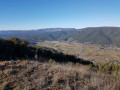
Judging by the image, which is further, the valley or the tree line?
the valley

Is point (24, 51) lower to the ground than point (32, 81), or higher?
lower

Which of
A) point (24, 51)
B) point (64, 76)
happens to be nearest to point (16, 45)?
point (24, 51)

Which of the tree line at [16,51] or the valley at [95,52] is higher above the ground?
the tree line at [16,51]

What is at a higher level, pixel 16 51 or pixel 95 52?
pixel 16 51

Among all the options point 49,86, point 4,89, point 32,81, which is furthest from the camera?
point 32,81

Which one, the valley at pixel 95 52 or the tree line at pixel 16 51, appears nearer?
the tree line at pixel 16 51

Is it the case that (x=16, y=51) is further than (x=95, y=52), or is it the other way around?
(x=95, y=52)

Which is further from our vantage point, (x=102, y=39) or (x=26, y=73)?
(x=102, y=39)

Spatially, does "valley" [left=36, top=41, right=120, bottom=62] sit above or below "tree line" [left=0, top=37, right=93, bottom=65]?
below

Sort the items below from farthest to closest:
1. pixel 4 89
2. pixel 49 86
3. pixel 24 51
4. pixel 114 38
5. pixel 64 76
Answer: pixel 114 38 < pixel 24 51 < pixel 64 76 < pixel 49 86 < pixel 4 89

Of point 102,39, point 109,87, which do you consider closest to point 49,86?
point 109,87

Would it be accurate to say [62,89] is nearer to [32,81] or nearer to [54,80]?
[54,80]
